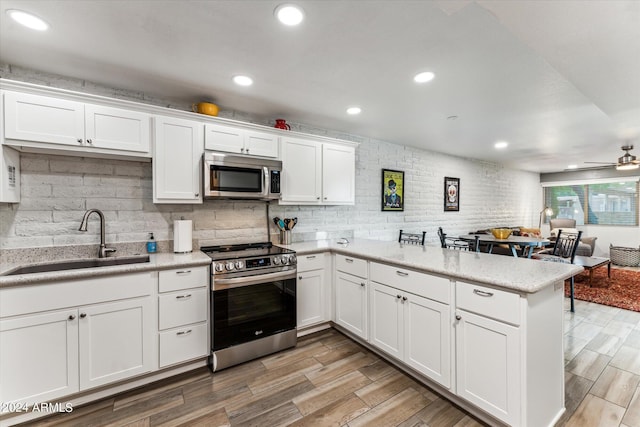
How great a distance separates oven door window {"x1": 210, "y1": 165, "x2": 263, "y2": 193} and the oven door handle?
86 cm

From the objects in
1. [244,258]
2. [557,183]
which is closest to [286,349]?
[244,258]

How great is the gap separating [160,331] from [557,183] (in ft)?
32.8

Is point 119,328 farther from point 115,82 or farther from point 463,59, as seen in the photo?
point 463,59

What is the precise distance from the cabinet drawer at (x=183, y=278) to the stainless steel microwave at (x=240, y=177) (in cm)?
69

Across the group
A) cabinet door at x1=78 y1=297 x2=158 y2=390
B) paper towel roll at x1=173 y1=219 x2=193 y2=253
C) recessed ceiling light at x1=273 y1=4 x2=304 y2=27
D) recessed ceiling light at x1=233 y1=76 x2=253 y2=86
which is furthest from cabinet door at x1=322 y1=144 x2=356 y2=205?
cabinet door at x1=78 y1=297 x2=158 y2=390

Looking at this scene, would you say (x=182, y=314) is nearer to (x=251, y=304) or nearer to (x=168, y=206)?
(x=251, y=304)

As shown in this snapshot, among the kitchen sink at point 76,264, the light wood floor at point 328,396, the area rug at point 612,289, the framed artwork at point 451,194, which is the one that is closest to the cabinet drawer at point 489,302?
the light wood floor at point 328,396

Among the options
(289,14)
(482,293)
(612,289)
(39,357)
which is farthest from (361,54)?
(612,289)

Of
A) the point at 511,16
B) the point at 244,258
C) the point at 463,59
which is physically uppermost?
the point at 463,59

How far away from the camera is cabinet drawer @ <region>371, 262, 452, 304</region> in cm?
191

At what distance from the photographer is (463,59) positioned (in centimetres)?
203

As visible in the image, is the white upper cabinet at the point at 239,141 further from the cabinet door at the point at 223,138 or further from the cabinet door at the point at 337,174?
the cabinet door at the point at 337,174

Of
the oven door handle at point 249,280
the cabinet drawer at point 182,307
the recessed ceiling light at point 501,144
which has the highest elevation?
the recessed ceiling light at point 501,144

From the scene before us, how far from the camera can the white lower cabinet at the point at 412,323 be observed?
192 cm
